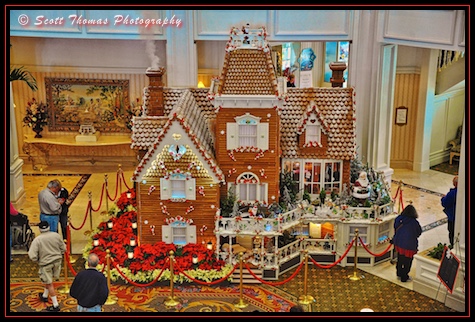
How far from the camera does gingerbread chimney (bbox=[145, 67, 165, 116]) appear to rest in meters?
14.1

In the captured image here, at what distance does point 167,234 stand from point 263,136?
2.67m

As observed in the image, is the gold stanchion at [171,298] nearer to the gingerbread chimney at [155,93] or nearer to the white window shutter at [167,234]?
the white window shutter at [167,234]

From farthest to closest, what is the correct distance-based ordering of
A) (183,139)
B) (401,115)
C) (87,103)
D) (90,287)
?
(87,103)
(401,115)
(183,139)
(90,287)

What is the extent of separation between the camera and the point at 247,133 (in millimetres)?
13102

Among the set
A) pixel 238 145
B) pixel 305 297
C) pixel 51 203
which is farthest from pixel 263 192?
pixel 51 203

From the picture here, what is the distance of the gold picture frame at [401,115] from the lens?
19.0 m

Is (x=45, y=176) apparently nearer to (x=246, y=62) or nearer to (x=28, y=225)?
(x=28, y=225)

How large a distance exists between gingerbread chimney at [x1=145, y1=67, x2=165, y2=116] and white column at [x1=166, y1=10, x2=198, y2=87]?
2.99 meters

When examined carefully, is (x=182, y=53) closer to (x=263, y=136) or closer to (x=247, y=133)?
(x=247, y=133)

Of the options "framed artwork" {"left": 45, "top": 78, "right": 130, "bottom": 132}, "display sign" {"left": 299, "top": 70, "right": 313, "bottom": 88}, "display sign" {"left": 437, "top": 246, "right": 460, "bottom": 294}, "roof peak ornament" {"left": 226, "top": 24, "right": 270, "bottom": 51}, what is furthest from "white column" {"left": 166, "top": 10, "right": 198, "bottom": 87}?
"display sign" {"left": 437, "top": 246, "right": 460, "bottom": 294}

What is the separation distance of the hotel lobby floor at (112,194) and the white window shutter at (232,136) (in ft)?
11.7

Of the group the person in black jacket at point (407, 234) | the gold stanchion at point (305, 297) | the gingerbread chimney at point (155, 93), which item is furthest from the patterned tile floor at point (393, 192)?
the gingerbread chimney at point (155, 93)

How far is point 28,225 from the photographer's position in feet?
46.4

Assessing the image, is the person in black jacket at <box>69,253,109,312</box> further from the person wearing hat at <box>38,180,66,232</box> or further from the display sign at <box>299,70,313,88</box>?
the display sign at <box>299,70,313,88</box>
